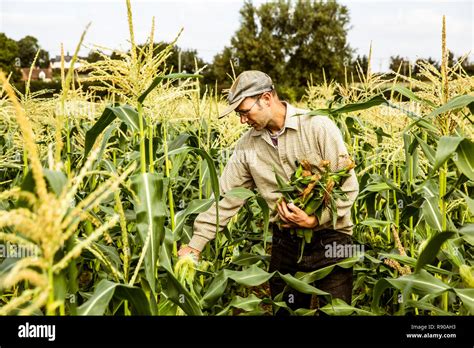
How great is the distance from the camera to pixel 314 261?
367 centimetres

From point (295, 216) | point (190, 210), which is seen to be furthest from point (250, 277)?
point (190, 210)

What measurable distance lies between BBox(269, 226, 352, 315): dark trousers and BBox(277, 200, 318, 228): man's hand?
0.41 meters

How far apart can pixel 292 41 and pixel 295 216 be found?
4674cm

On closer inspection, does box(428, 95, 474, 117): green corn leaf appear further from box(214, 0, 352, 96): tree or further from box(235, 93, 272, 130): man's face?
box(214, 0, 352, 96): tree

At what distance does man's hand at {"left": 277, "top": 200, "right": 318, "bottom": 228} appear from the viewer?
3.18 meters

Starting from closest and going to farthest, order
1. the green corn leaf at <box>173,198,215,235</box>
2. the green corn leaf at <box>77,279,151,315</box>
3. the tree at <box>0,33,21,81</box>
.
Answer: the green corn leaf at <box>77,279,151,315</box>
the green corn leaf at <box>173,198,215,235</box>
the tree at <box>0,33,21,81</box>

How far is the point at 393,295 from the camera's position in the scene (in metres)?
3.98

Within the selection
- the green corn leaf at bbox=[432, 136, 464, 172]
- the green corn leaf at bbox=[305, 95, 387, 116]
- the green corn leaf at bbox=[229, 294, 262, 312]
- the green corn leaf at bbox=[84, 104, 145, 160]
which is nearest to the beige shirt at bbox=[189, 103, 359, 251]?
the green corn leaf at bbox=[305, 95, 387, 116]

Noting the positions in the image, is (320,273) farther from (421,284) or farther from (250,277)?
(421,284)

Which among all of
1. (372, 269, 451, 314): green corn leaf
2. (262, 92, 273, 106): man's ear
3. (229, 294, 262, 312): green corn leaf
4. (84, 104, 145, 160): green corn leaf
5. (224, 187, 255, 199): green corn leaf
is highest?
(262, 92, 273, 106): man's ear

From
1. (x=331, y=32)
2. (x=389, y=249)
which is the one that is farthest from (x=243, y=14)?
(x=389, y=249)

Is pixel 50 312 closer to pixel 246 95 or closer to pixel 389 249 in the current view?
pixel 246 95
